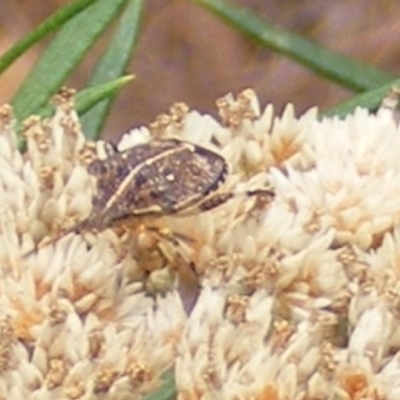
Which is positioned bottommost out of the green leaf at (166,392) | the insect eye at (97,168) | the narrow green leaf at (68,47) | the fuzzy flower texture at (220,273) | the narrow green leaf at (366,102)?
the green leaf at (166,392)

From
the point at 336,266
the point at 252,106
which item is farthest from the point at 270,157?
the point at 336,266

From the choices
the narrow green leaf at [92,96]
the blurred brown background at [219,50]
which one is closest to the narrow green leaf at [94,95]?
the narrow green leaf at [92,96]

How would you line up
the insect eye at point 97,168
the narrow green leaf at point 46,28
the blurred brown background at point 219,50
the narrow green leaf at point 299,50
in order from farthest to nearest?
1. the blurred brown background at point 219,50
2. the narrow green leaf at point 299,50
3. the narrow green leaf at point 46,28
4. the insect eye at point 97,168

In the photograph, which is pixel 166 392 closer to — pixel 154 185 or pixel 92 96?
pixel 154 185

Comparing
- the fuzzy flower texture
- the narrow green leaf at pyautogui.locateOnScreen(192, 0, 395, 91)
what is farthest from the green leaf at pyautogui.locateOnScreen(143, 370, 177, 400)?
the narrow green leaf at pyautogui.locateOnScreen(192, 0, 395, 91)

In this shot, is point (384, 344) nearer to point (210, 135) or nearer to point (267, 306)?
point (267, 306)

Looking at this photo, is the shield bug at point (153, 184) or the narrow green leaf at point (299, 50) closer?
the shield bug at point (153, 184)

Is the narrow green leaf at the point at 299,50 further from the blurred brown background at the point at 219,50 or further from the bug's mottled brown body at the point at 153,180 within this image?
the blurred brown background at the point at 219,50

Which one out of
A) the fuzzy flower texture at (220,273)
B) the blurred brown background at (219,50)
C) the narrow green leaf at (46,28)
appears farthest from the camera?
the blurred brown background at (219,50)
